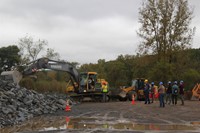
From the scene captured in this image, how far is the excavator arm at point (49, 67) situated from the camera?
2870 centimetres

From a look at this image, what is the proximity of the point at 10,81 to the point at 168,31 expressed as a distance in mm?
27107

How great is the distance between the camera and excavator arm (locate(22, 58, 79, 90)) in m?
Answer: 28.7

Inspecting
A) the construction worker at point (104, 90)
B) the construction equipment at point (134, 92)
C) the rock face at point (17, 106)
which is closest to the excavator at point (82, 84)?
the construction worker at point (104, 90)

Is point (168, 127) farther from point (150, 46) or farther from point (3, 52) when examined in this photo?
point (3, 52)

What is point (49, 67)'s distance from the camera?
1234 inches

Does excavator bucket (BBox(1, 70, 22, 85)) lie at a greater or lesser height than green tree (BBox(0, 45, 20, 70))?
lesser

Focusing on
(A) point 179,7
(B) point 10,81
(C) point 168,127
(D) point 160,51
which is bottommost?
A: (C) point 168,127

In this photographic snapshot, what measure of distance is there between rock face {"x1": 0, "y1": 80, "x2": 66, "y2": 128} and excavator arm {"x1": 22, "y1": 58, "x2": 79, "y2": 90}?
3.64 metres

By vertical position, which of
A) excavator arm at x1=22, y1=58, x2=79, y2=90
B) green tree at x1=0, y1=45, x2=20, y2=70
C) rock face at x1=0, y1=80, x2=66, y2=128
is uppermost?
green tree at x1=0, y1=45, x2=20, y2=70

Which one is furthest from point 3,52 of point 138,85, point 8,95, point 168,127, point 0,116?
point 168,127

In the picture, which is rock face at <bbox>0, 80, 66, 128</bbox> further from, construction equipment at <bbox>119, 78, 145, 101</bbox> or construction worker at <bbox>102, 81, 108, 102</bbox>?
construction equipment at <bbox>119, 78, 145, 101</bbox>

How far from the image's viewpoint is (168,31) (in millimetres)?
47438

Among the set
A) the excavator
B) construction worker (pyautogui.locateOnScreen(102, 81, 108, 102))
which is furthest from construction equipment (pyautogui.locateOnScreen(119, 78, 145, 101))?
the excavator

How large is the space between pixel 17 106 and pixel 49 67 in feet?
38.2
